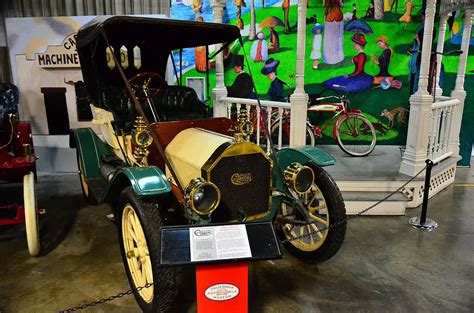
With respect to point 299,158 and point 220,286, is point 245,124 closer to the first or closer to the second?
point 299,158

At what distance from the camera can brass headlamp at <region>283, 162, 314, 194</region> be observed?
2.58 meters

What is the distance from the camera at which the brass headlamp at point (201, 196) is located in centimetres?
210

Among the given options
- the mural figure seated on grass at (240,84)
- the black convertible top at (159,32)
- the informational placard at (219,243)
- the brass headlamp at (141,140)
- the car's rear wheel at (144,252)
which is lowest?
the car's rear wheel at (144,252)

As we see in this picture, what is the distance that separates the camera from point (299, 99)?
415 cm

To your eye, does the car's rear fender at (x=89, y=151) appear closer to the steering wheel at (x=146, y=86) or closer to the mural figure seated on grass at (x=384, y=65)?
the steering wheel at (x=146, y=86)

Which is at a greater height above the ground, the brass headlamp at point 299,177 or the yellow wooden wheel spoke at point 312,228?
the brass headlamp at point 299,177

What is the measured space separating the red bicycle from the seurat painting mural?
208mm

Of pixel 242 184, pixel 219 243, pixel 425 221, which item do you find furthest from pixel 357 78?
pixel 219 243

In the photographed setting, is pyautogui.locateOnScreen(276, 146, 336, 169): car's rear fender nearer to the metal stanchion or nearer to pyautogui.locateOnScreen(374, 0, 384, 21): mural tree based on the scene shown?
the metal stanchion

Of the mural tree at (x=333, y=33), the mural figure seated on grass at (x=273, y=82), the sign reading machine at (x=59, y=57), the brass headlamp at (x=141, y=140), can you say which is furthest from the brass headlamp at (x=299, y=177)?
the sign reading machine at (x=59, y=57)

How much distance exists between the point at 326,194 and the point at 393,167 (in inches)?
87.8

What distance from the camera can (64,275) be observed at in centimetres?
292

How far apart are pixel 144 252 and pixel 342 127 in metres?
4.18

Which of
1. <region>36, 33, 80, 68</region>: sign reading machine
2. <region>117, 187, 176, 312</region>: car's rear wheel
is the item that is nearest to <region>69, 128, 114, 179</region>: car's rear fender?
<region>117, 187, 176, 312</region>: car's rear wheel
